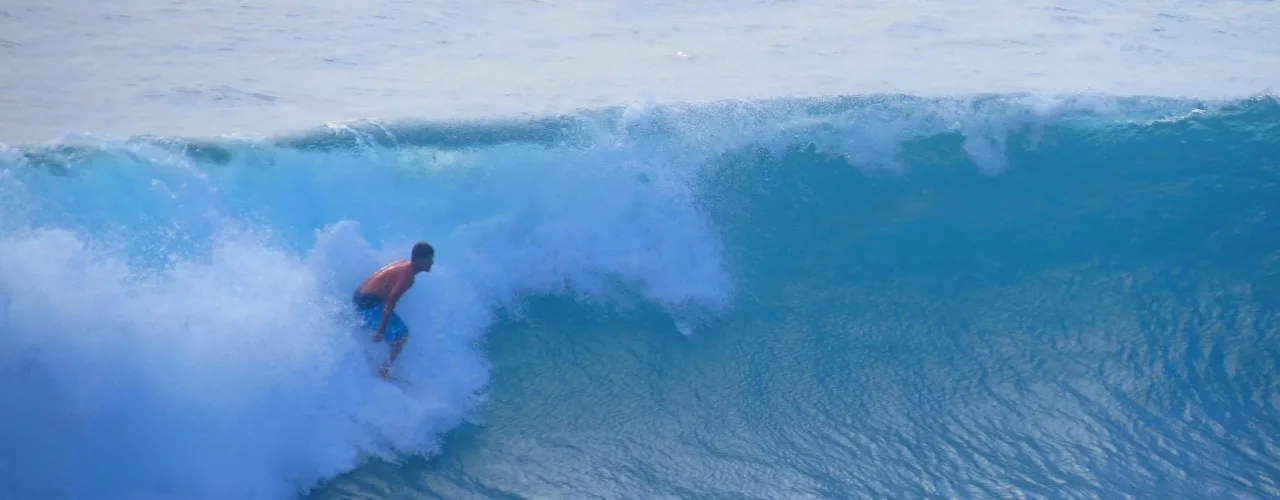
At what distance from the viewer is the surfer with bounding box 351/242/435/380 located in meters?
7.43

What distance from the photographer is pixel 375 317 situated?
7562mm

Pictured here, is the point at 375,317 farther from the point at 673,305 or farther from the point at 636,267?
the point at 673,305

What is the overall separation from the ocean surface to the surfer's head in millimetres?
643

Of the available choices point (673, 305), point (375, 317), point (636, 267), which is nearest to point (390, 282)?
point (375, 317)

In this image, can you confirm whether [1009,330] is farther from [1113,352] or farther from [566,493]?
[566,493]

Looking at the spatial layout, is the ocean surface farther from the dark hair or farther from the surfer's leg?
the dark hair

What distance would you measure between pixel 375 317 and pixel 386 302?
0.46 feet

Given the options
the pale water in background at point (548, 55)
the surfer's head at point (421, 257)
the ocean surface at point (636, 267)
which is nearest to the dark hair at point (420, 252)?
the surfer's head at point (421, 257)

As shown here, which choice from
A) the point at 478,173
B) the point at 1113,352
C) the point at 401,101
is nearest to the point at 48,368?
the point at 478,173

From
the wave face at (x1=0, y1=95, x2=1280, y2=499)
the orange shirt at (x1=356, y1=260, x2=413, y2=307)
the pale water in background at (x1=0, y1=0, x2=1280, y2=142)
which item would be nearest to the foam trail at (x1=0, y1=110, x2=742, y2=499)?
the wave face at (x1=0, y1=95, x2=1280, y2=499)

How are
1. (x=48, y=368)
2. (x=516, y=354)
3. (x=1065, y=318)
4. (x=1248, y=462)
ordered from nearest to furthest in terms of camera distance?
(x=48, y=368), (x=1248, y=462), (x=516, y=354), (x=1065, y=318)

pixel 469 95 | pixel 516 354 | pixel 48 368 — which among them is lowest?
pixel 516 354

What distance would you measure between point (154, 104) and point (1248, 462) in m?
9.15

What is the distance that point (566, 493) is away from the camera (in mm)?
7016
